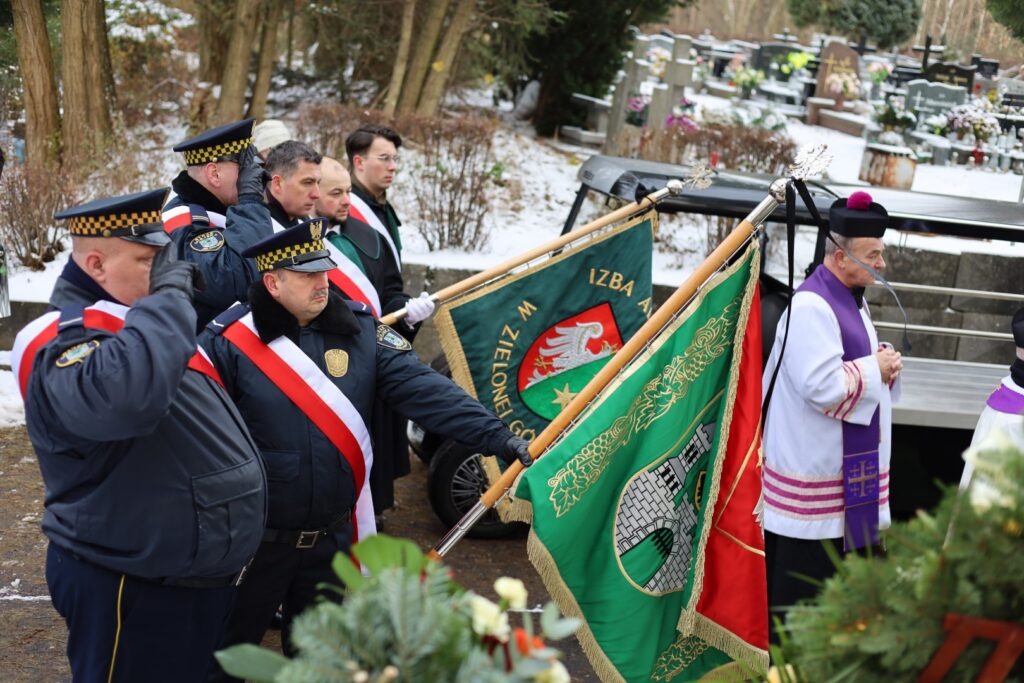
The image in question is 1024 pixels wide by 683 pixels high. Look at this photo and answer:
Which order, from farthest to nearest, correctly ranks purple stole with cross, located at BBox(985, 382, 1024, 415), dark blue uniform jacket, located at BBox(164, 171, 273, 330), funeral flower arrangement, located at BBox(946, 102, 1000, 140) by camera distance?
funeral flower arrangement, located at BBox(946, 102, 1000, 140) < purple stole with cross, located at BBox(985, 382, 1024, 415) < dark blue uniform jacket, located at BBox(164, 171, 273, 330)

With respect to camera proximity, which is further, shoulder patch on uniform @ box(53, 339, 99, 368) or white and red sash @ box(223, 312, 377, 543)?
white and red sash @ box(223, 312, 377, 543)

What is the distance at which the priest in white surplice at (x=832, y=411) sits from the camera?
400cm

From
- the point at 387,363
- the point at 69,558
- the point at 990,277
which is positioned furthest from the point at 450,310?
the point at 990,277

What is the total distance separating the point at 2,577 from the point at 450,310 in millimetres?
2395

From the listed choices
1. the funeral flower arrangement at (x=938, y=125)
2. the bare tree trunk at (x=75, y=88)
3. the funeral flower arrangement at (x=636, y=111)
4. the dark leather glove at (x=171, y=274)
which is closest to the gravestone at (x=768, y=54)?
the funeral flower arrangement at (x=938, y=125)

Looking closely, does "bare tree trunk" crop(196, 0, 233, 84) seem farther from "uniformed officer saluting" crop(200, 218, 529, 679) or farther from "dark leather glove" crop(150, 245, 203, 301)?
"dark leather glove" crop(150, 245, 203, 301)

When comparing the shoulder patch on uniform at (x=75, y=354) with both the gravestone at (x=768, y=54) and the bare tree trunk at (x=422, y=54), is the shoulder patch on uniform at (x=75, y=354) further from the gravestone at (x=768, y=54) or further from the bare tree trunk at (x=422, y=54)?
the gravestone at (x=768, y=54)

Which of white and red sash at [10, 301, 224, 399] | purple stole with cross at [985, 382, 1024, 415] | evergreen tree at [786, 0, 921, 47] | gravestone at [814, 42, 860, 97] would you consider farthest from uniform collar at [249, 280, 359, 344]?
evergreen tree at [786, 0, 921, 47]

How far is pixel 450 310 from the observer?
15.4 feet

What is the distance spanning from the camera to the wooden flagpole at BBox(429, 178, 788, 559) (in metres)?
3.63

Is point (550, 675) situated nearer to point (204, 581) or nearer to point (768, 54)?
point (204, 581)

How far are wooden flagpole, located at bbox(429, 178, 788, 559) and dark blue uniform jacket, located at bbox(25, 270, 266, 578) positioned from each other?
2.55ft

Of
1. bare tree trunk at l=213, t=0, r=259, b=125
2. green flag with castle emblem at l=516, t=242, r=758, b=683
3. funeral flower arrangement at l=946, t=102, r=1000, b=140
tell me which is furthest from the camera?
funeral flower arrangement at l=946, t=102, r=1000, b=140

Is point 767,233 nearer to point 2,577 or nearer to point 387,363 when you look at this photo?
point 387,363
